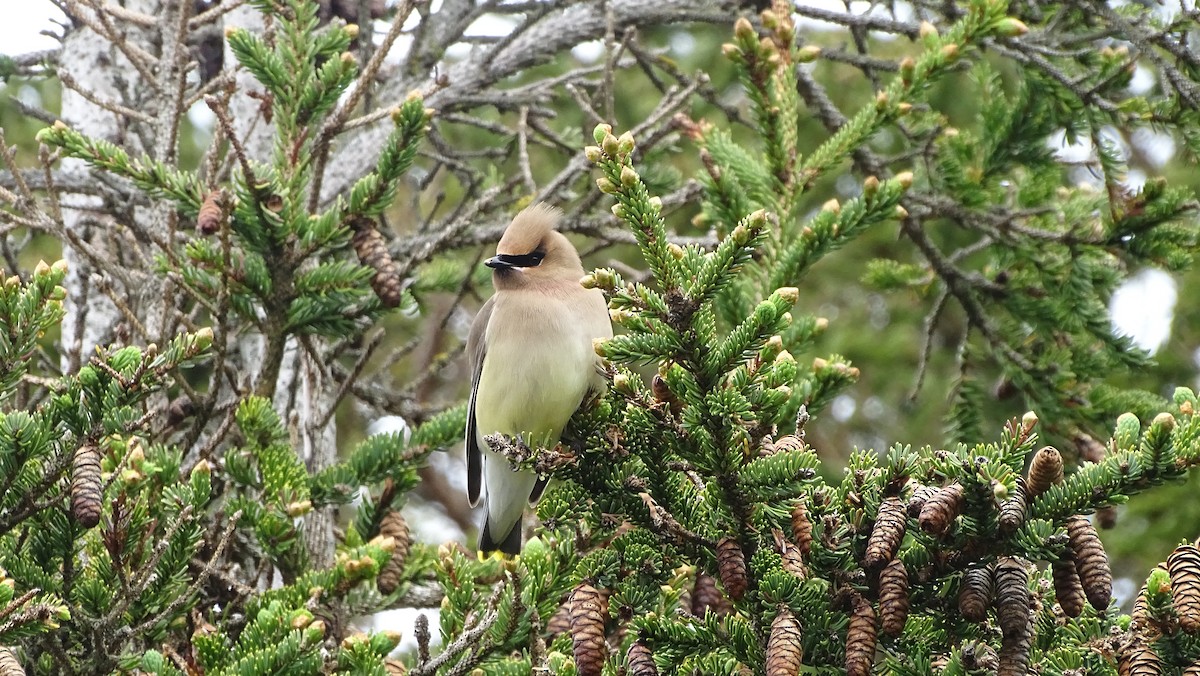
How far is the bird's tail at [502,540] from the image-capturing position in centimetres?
532

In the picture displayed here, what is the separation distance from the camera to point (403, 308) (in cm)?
438

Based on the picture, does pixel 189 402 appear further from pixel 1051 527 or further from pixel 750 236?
pixel 1051 527

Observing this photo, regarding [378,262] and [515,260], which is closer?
[378,262]

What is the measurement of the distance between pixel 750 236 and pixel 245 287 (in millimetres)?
2163

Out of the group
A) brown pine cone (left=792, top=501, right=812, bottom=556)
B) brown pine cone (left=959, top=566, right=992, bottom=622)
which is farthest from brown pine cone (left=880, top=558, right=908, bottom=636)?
brown pine cone (left=792, top=501, right=812, bottom=556)

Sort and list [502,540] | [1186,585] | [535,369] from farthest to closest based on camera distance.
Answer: [502,540] → [535,369] → [1186,585]

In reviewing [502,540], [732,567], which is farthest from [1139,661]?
[502,540]

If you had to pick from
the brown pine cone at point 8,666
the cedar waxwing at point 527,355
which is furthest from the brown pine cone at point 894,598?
the brown pine cone at point 8,666

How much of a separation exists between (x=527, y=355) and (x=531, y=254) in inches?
22.0

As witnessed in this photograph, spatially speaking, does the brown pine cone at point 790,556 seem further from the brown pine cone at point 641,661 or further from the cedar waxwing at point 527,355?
the cedar waxwing at point 527,355

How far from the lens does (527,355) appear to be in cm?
458

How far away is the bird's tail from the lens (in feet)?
17.4

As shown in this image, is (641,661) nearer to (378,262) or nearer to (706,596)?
(706,596)

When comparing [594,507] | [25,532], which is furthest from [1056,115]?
[25,532]
